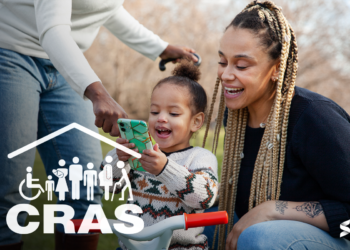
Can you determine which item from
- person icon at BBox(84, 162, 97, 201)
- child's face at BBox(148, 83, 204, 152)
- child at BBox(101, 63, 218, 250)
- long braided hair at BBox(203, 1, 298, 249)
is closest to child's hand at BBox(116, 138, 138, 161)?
child at BBox(101, 63, 218, 250)

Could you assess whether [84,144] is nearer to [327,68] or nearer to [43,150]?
[43,150]

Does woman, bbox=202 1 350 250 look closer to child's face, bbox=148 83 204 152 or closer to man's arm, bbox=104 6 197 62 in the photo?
child's face, bbox=148 83 204 152

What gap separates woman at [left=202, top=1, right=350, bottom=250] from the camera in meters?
Result: 1.58

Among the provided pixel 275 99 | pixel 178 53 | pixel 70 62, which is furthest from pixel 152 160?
pixel 178 53

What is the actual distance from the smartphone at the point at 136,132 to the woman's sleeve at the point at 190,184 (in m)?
0.15

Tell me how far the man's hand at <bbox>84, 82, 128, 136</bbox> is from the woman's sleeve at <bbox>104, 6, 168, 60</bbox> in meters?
1.02

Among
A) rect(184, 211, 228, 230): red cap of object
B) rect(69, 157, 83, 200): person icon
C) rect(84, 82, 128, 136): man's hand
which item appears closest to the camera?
rect(184, 211, 228, 230): red cap of object

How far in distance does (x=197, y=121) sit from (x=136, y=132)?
26.8 inches

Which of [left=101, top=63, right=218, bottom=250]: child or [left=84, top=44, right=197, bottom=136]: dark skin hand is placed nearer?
[left=84, top=44, right=197, bottom=136]: dark skin hand

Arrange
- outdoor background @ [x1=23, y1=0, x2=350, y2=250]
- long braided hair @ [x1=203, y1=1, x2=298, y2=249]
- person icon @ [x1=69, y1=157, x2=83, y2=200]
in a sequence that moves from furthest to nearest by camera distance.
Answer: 1. outdoor background @ [x1=23, y1=0, x2=350, y2=250]
2. person icon @ [x1=69, y1=157, x2=83, y2=200]
3. long braided hair @ [x1=203, y1=1, x2=298, y2=249]

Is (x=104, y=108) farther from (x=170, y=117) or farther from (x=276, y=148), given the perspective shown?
(x=276, y=148)

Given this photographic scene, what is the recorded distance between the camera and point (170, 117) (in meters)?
1.92

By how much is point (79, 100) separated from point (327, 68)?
9028 mm

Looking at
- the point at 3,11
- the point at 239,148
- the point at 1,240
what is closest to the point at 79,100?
the point at 3,11
